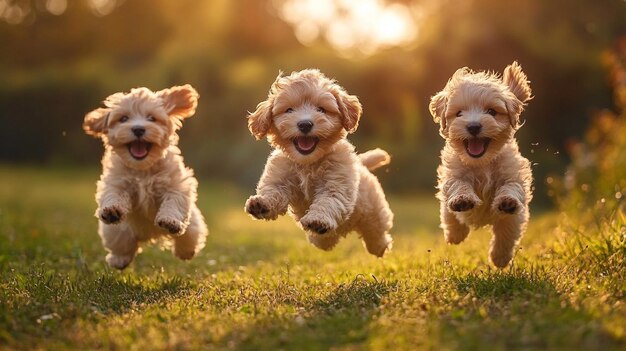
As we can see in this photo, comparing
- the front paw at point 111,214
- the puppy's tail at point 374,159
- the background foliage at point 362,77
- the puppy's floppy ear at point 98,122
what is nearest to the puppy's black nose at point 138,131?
the puppy's floppy ear at point 98,122

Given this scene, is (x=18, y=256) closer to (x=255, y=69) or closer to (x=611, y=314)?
(x=611, y=314)

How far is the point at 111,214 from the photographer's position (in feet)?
20.2

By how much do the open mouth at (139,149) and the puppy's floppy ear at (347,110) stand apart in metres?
1.71

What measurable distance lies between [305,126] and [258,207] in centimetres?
79

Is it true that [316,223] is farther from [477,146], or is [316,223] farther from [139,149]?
[139,149]

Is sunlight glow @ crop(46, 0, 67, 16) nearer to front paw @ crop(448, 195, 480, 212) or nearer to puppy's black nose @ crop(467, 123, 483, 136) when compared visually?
puppy's black nose @ crop(467, 123, 483, 136)

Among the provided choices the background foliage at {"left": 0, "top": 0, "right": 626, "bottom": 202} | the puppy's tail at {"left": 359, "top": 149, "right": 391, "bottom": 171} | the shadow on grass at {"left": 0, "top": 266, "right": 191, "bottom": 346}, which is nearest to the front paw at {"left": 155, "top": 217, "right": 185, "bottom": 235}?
the shadow on grass at {"left": 0, "top": 266, "right": 191, "bottom": 346}

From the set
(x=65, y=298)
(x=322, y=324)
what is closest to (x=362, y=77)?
(x=65, y=298)

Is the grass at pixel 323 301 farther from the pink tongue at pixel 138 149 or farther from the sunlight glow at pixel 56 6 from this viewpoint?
the sunlight glow at pixel 56 6

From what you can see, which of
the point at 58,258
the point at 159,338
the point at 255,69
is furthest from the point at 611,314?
the point at 255,69

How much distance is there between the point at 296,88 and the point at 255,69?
71.0ft

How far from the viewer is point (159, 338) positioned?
14.0 feet

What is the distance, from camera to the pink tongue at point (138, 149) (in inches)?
261

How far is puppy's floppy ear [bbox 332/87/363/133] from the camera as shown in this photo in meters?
6.45
